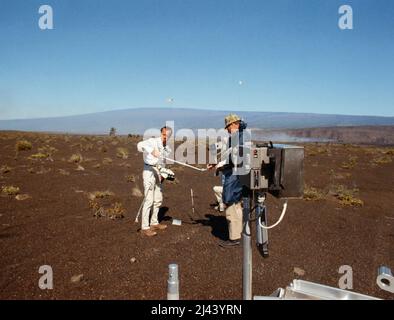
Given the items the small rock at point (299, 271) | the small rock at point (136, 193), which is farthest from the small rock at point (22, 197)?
the small rock at point (299, 271)

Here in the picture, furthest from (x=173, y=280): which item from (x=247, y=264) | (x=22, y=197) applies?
(x=22, y=197)

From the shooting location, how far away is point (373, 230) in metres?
8.31

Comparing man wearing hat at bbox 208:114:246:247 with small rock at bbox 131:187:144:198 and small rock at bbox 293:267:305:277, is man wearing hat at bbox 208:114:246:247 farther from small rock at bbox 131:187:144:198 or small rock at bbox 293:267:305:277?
small rock at bbox 131:187:144:198

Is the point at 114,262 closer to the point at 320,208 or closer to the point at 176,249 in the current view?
the point at 176,249

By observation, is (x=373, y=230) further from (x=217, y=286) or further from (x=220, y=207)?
(x=217, y=286)

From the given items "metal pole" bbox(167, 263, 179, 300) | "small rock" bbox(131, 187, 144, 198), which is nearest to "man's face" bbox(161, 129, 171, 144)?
"metal pole" bbox(167, 263, 179, 300)

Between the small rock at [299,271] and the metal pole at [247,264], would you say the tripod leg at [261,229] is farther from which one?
the small rock at [299,271]

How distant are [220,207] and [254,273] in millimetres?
3853
